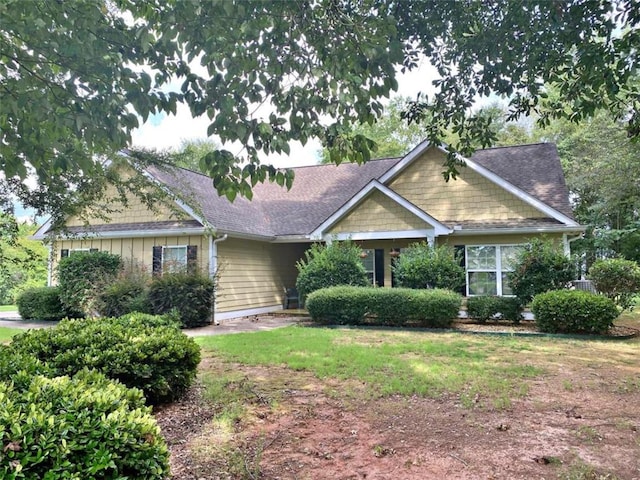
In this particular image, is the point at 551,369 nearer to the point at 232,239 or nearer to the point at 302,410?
the point at 302,410

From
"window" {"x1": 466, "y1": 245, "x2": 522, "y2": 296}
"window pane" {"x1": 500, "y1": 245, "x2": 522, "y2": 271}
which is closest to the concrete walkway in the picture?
"window" {"x1": 466, "y1": 245, "x2": 522, "y2": 296}

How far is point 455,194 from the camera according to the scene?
15820 mm

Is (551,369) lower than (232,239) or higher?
lower

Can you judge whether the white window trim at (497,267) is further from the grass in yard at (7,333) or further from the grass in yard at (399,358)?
the grass in yard at (7,333)

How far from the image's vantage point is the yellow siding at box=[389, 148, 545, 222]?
15031mm

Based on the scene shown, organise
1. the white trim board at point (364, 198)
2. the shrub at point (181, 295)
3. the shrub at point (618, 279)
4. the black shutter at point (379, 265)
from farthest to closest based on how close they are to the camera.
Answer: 1. the black shutter at point (379, 265)
2. the white trim board at point (364, 198)
3. the shrub at point (181, 295)
4. the shrub at point (618, 279)

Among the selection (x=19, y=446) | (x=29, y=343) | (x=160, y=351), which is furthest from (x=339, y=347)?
(x=19, y=446)

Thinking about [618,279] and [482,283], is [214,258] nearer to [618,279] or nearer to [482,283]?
[482,283]

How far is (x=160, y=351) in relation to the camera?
5160 mm

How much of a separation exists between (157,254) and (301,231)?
5.10m

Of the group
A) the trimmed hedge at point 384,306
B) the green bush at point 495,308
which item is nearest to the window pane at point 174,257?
the trimmed hedge at point 384,306

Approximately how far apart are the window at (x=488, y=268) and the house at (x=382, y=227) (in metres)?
0.03

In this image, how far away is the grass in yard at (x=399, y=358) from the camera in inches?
236

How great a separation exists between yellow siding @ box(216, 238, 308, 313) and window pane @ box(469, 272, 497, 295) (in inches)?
283
